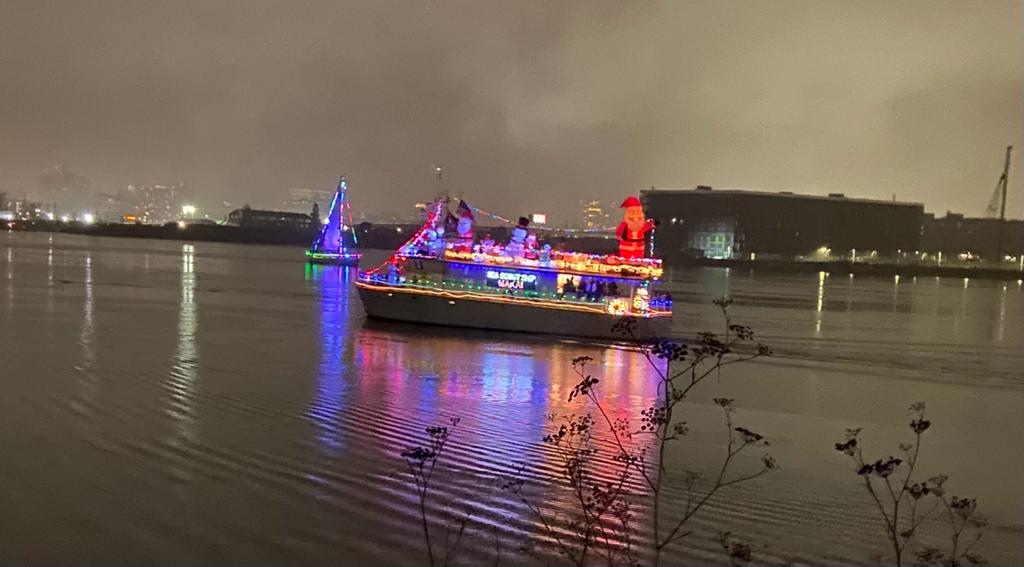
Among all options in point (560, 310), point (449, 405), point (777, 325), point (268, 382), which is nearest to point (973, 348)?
point (777, 325)

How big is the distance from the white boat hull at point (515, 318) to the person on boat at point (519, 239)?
186 cm

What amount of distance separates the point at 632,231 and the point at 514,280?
430 cm

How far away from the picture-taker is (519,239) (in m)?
25.7

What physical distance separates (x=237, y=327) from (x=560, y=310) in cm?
1032

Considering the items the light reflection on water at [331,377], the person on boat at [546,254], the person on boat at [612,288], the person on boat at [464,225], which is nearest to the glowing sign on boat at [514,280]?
the person on boat at [546,254]

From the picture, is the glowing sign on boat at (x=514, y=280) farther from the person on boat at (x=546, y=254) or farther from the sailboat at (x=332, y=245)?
the sailboat at (x=332, y=245)

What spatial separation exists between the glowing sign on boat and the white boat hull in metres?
0.75

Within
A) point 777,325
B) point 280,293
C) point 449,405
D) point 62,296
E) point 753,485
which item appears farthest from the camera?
point 280,293

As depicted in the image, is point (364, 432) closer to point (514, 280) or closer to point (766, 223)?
point (514, 280)

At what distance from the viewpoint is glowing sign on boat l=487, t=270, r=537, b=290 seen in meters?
25.4

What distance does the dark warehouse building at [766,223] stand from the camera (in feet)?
447

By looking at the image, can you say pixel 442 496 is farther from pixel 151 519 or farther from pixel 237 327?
pixel 237 327

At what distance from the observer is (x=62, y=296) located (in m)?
30.9

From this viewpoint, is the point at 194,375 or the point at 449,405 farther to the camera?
the point at 194,375
